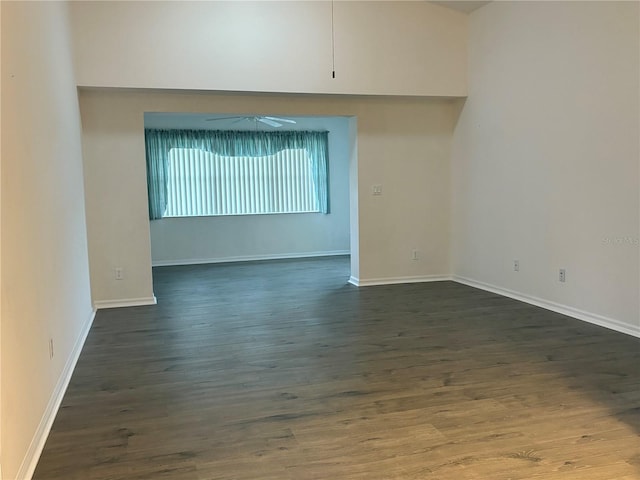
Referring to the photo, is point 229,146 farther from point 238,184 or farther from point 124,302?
point 124,302

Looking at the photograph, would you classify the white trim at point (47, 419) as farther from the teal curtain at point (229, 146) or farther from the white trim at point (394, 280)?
the teal curtain at point (229, 146)

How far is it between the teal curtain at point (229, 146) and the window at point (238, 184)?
92 mm

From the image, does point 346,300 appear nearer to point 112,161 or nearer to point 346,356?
point 346,356

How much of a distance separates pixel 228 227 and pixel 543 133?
530 cm

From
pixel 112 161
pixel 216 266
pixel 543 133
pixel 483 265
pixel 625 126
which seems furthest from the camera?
pixel 216 266

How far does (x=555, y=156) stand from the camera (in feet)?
15.7

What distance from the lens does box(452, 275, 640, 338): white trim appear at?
4137 mm

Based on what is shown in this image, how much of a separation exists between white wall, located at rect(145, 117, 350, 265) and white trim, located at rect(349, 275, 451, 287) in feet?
8.72

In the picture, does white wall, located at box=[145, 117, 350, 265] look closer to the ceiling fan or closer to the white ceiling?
the ceiling fan

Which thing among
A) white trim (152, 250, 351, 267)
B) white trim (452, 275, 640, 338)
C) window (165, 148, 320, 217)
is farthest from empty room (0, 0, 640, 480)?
white trim (152, 250, 351, 267)

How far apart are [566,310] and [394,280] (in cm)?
213

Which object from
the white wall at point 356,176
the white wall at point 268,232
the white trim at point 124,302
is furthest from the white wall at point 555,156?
the white trim at point 124,302

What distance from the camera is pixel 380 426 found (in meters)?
2.63

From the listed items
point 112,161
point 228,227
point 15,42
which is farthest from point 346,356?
point 228,227
